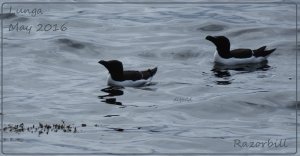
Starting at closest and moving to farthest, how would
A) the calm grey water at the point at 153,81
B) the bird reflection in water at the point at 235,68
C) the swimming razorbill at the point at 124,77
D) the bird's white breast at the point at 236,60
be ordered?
1. the calm grey water at the point at 153,81
2. the swimming razorbill at the point at 124,77
3. the bird reflection in water at the point at 235,68
4. the bird's white breast at the point at 236,60

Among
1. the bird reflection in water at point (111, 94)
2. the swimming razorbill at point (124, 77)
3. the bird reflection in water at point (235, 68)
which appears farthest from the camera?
the bird reflection in water at point (235, 68)

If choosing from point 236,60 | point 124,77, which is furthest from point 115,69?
point 236,60

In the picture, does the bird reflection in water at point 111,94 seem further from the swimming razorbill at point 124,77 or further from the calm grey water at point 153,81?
the swimming razorbill at point 124,77

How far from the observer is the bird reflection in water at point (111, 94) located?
69.0 ft

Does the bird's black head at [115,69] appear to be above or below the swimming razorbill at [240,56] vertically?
above

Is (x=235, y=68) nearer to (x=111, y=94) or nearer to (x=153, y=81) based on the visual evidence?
(x=153, y=81)

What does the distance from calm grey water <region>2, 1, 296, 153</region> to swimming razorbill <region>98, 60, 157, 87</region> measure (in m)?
0.30

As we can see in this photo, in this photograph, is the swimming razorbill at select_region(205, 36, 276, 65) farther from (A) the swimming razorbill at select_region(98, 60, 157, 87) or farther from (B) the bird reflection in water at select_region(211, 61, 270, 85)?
(A) the swimming razorbill at select_region(98, 60, 157, 87)

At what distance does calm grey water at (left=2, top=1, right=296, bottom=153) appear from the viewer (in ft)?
56.6

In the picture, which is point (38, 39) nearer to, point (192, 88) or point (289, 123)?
point (192, 88)

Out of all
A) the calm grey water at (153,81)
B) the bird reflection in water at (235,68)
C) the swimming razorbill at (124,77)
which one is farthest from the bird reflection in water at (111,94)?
the bird reflection in water at (235,68)

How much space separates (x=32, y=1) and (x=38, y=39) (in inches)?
329

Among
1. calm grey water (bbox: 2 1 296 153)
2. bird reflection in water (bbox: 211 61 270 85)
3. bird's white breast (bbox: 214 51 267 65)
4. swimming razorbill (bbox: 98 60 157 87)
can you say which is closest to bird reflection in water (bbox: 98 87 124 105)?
calm grey water (bbox: 2 1 296 153)

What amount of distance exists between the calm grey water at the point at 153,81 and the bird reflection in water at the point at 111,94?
0.47 feet
